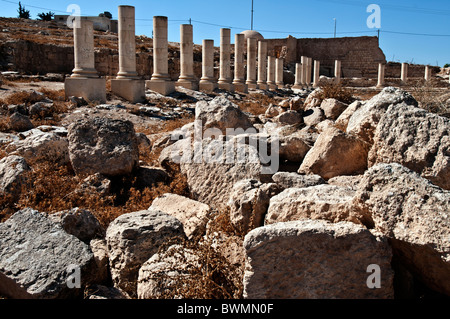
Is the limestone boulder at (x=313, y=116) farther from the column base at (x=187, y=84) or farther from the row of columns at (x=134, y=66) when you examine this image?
the column base at (x=187, y=84)

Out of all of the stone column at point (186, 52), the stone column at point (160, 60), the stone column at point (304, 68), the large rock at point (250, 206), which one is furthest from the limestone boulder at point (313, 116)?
the stone column at point (304, 68)

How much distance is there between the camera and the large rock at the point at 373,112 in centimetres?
469

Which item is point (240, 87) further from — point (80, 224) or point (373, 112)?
point (80, 224)

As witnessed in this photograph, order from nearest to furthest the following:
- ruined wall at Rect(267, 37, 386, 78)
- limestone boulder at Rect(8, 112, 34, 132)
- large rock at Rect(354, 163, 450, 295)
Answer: large rock at Rect(354, 163, 450, 295), limestone boulder at Rect(8, 112, 34, 132), ruined wall at Rect(267, 37, 386, 78)

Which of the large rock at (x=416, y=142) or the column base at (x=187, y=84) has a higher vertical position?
the column base at (x=187, y=84)

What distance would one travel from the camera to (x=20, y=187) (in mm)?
5344

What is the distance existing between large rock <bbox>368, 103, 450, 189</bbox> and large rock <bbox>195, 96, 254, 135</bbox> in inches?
108

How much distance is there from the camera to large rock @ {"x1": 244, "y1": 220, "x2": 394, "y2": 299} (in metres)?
2.67

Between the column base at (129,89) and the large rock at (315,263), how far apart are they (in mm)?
14808

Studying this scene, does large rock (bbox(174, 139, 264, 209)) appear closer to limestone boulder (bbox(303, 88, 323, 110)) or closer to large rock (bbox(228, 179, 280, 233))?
large rock (bbox(228, 179, 280, 233))

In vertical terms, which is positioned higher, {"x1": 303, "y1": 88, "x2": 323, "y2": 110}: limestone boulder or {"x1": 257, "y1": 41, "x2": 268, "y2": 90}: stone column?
{"x1": 257, "y1": 41, "x2": 268, "y2": 90}: stone column

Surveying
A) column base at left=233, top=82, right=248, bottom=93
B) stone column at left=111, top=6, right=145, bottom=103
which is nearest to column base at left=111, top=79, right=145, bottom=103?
→ stone column at left=111, top=6, right=145, bottom=103

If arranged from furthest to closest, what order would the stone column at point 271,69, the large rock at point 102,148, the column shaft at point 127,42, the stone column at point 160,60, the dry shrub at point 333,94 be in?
1. the stone column at point 271,69
2. the stone column at point 160,60
3. the column shaft at point 127,42
4. the dry shrub at point 333,94
5. the large rock at point 102,148

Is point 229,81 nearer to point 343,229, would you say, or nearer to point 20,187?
point 20,187
